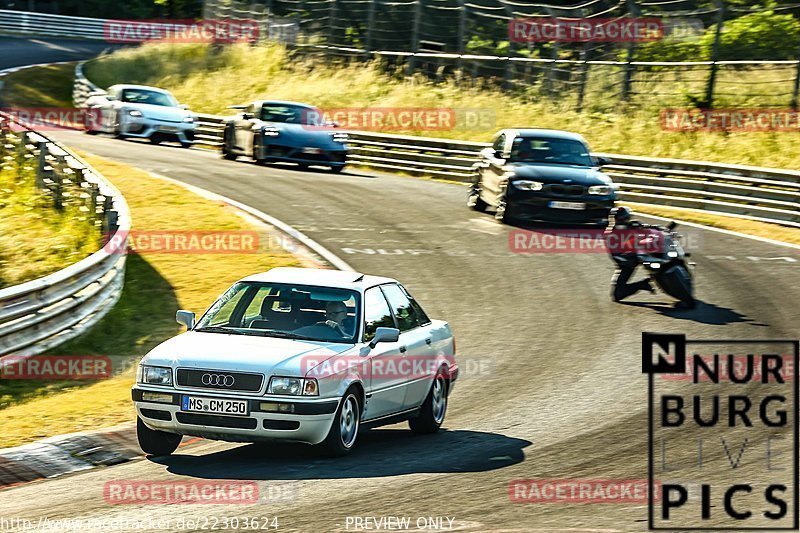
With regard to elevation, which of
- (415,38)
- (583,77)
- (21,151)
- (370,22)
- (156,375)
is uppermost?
(370,22)

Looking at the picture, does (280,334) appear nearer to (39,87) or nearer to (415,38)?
(415,38)

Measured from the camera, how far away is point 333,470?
8.88 meters

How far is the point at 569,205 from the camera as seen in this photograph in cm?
2095

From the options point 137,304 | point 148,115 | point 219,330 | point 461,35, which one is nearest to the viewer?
point 219,330

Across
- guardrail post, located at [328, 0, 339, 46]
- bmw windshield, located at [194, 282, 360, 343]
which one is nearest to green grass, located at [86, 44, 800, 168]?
guardrail post, located at [328, 0, 339, 46]

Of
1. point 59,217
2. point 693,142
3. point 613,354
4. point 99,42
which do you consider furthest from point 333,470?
point 99,42

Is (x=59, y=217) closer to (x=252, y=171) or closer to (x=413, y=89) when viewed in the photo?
(x=252, y=171)

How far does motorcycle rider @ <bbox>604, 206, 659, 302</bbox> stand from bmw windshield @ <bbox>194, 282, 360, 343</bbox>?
6.93 m

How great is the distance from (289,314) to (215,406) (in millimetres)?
1219

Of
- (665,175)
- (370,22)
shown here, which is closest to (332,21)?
(370,22)

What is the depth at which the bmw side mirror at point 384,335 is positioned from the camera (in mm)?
9680

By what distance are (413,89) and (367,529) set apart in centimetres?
3028

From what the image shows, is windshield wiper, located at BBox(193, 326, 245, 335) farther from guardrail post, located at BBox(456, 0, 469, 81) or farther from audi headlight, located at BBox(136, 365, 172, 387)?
guardrail post, located at BBox(456, 0, 469, 81)

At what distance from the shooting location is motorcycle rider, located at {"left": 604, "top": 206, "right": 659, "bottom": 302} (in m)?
16.2
